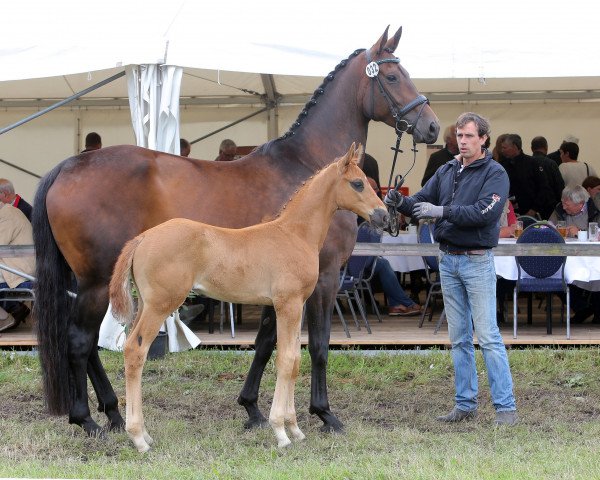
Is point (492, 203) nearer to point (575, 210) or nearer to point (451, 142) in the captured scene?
point (575, 210)

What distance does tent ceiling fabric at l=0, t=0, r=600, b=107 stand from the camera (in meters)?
7.62

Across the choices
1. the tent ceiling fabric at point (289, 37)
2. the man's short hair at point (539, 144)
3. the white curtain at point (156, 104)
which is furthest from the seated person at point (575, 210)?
the white curtain at point (156, 104)

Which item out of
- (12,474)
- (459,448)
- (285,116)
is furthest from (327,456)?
(285,116)

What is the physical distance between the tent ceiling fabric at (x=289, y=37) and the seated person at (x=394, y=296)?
117 inches

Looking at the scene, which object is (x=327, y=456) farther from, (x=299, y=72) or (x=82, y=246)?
(x=299, y=72)

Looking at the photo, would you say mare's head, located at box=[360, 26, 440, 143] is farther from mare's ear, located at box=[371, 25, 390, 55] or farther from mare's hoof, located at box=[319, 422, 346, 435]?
mare's hoof, located at box=[319, 422, 346, 435]

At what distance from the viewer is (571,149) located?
11930 millimetres

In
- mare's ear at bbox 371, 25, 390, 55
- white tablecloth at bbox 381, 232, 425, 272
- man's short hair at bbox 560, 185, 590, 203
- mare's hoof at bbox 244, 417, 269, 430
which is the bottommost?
mare's hoof at bbox 244, 417, 269, 430

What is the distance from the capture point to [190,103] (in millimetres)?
12961

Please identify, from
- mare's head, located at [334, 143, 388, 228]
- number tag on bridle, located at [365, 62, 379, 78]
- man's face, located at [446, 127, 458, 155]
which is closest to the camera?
Answer: mare's head, located at [334, 143, 388, 228]

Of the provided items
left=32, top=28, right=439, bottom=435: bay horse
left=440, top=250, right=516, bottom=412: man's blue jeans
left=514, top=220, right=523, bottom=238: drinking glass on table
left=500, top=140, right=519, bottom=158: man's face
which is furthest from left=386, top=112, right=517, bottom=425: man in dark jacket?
left=500, top=140, right=519, bottom=158: man's face

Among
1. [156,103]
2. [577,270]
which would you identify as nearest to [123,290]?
[156,103]

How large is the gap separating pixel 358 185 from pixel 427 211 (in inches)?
21.6

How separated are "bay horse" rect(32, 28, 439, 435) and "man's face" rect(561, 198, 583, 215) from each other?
423 centimetres
